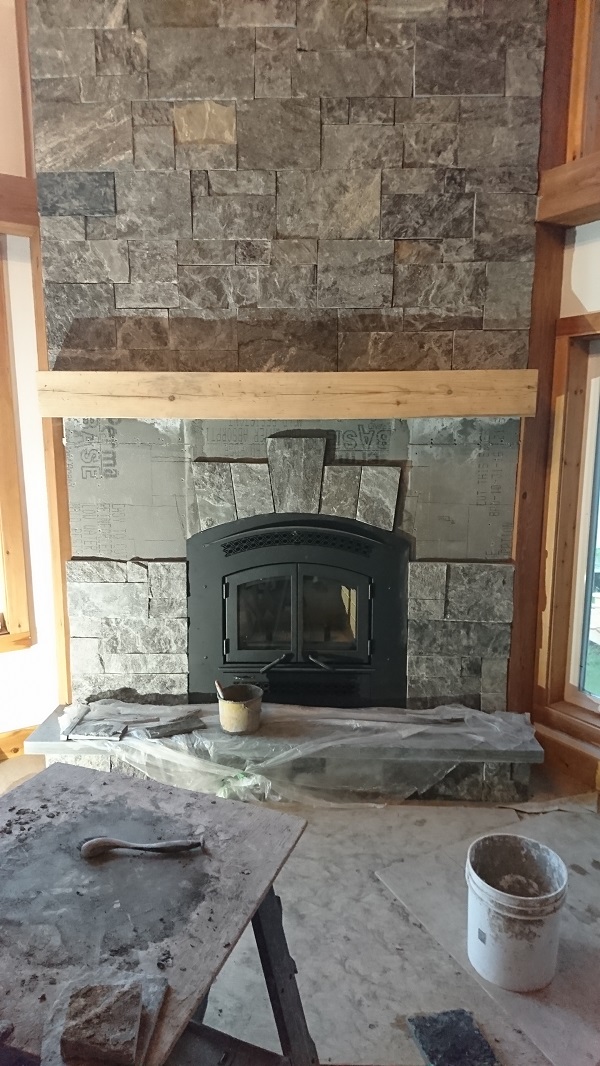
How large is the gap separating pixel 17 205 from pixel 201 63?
89 centimetres

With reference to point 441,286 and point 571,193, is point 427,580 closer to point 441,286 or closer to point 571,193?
point 441,286

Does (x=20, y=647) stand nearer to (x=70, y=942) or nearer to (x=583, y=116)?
(x=70, y=942)

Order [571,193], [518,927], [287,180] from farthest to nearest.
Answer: [287,180] < [571,193] < [518,927]

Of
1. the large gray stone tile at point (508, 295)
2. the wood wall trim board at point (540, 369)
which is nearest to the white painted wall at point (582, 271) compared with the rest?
the wood wall trim board at point (540, 369)

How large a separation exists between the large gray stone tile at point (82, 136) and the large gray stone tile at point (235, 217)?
0.31 m

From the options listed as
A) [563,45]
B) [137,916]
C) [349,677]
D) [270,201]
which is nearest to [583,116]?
[563,45]

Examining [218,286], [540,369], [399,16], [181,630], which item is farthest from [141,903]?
[399,16]

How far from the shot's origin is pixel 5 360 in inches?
118

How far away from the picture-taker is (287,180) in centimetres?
267

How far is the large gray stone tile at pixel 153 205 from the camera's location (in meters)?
2.69

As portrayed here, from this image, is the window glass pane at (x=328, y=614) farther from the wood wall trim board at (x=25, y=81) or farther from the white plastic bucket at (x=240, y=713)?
the wood wall trim board at (x=25, y=81)

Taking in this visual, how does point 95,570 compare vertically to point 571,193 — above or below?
below

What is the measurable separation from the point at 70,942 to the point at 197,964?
0.24 m

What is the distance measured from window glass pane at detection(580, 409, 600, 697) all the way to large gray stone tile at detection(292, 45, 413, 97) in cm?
178
